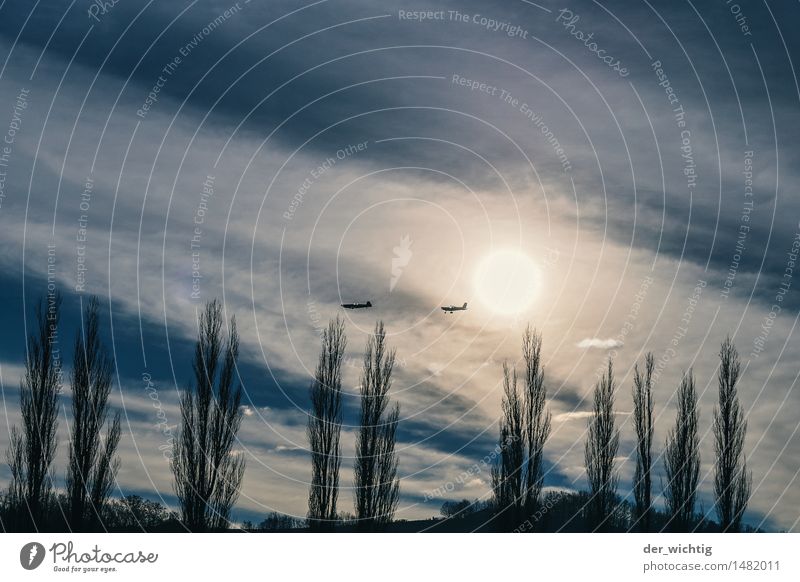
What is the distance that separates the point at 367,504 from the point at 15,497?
14578mm

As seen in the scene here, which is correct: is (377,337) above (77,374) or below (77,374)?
above

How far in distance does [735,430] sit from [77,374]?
98.7 ft

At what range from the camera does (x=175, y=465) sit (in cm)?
3822

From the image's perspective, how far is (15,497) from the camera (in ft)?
121

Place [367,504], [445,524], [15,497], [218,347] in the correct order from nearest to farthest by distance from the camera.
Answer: [15,497] < [218,347] < [367,504] < [445,524]
